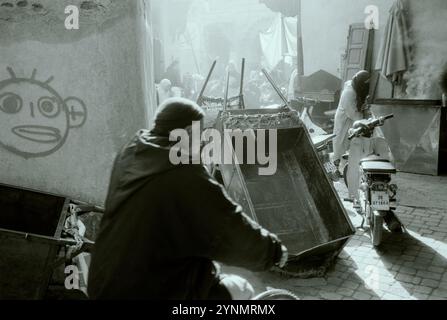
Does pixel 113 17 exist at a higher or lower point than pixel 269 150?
higher

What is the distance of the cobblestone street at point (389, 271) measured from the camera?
13.4 ft

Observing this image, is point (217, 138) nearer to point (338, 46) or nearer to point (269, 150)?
point (269, 150)

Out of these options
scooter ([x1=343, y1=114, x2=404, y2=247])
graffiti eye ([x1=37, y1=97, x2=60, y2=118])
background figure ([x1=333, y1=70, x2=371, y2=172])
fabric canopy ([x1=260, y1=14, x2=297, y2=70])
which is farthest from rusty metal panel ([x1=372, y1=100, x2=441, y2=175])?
fabric canopy ([x1=260, y1=14, x2=297, y2=70])

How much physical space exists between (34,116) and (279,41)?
17.3 meters

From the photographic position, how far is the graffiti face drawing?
4.75 meters

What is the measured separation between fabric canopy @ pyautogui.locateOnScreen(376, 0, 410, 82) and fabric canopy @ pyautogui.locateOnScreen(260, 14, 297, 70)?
11275 millimetres

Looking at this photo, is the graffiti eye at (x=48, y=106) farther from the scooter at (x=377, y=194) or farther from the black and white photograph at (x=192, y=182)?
the scooter at (x=377, y=194)

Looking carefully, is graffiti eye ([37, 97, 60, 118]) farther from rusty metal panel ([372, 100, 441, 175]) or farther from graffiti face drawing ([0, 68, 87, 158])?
rusty metal panel ([372, 100, 441, 175])

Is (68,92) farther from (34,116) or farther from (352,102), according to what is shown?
(352,102)

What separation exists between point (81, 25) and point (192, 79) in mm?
14812

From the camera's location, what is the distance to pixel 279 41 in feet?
67.4

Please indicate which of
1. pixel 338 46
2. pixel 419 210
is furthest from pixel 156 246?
pixel 338 46

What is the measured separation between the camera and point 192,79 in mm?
19281

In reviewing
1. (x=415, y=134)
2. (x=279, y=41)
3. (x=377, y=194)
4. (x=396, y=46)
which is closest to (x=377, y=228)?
(x=377, y=194)
